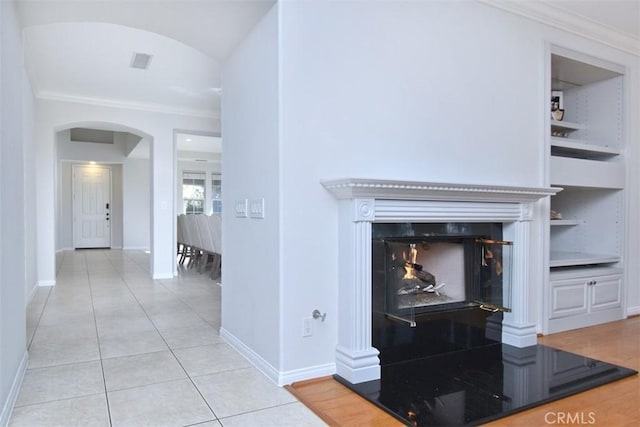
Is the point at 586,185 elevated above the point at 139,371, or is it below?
above

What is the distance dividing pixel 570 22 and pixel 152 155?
17.3 feet

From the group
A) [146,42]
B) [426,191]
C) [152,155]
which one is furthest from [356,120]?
[152,155]

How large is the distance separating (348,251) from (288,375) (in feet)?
2.46

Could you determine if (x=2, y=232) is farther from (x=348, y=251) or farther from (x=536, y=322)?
(x=536, y=322)

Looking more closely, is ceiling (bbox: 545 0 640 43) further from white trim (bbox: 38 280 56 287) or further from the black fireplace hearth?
white trim (bbox: 38 280 56 287)

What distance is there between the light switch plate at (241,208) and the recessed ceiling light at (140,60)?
7.25 feet

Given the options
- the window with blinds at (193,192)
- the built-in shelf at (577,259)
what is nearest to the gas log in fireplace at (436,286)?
the built-in shelf at (577,259)

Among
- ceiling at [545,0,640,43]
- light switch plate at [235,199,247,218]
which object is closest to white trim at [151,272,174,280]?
light switch plate at [235,199,247,218]

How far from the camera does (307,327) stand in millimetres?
2395

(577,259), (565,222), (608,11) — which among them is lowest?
(577,259)

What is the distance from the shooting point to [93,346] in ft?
9.68

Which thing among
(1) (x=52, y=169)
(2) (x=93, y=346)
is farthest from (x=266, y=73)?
(1) (x=52, y=169)

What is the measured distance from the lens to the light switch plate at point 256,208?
2.54 meters

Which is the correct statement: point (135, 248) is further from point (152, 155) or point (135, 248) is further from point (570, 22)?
point (570, 22)
